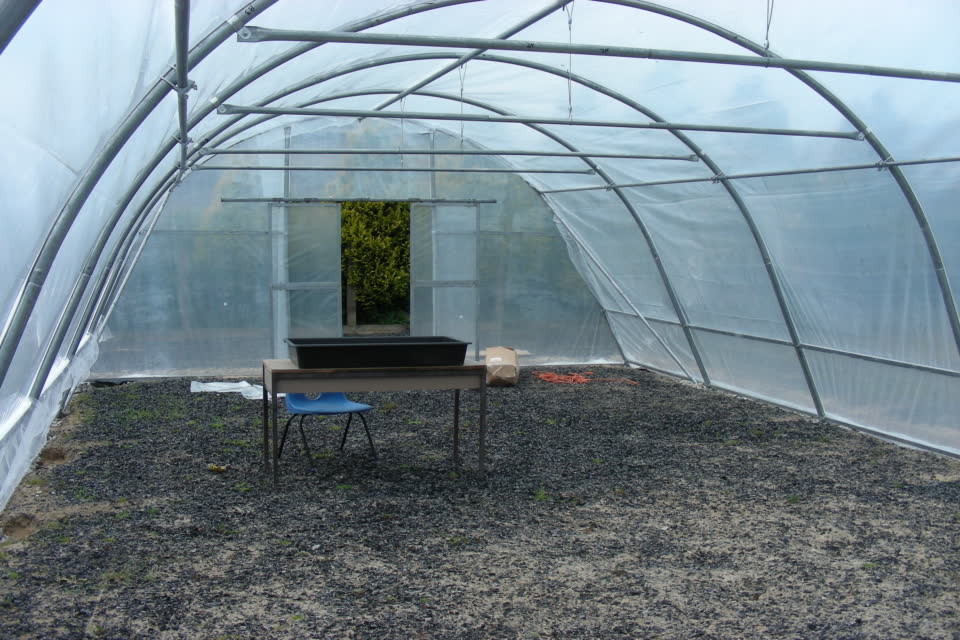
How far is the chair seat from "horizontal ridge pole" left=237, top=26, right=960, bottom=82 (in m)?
2.87

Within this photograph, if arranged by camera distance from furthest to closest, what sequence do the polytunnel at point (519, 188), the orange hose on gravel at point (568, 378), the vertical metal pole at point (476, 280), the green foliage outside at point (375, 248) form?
1. the green foliage outside at point (375, 248)
2. the vertical metal pole at point (476, 280)
3. the orange hose on gravel at point (568, 378)
4. the polytunnel at point (519, 188)

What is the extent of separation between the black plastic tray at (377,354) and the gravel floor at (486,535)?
0.89 meters

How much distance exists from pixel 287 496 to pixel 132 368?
6.28 metres

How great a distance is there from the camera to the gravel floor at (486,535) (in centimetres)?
401

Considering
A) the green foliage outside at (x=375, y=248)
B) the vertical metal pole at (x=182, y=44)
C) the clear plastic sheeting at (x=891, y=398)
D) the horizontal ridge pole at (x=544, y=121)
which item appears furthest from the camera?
the green foliage outside at (x=375, y=248)

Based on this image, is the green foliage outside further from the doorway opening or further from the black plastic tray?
the black plastic tray

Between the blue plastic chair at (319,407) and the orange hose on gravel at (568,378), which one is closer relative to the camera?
the blue plastic chair at (319,407)

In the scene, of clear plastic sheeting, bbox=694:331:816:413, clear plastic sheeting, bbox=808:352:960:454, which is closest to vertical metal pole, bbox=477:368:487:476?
clear plastic sheeting, bbox=808:352:960:454

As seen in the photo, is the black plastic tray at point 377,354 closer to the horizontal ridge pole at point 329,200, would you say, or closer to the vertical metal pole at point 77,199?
the vertical metal pole at point 77,199

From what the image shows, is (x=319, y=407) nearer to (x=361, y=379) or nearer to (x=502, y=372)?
(x=361, y=379)

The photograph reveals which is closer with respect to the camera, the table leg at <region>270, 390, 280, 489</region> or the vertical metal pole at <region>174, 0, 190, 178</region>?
the vertical metal pole at <region>174, 0, 190, 178</region>

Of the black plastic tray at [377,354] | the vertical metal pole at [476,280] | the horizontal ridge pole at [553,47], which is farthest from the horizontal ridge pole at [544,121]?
the vertical metal pole at [476,280]

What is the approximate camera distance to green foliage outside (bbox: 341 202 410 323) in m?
18.0

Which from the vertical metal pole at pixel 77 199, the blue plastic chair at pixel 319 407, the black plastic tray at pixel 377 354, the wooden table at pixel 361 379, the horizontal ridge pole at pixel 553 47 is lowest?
the blue plastic chair at pixel 319 407
